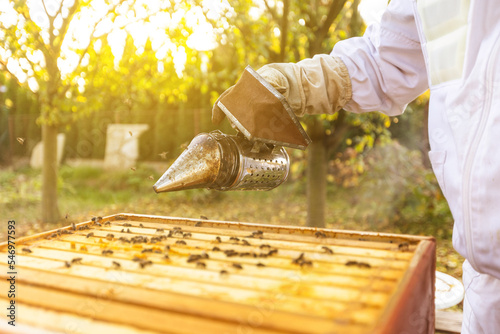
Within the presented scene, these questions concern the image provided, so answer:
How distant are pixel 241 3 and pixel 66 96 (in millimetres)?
4463

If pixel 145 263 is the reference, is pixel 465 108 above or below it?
above

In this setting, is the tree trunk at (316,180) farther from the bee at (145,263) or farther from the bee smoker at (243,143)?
the bee at (145,263)

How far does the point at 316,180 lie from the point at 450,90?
4601 millimetres

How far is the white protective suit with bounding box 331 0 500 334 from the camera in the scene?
161cm

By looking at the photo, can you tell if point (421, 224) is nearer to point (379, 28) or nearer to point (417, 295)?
point (379, 28)

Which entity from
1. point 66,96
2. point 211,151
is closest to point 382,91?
point 211,151

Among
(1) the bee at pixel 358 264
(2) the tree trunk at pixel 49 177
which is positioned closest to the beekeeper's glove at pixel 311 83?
(1) the bee at pixel 358 264

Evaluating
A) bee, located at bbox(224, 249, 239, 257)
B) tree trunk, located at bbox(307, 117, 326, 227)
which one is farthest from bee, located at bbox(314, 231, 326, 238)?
tree trunk, located at bbox(307, 117, 326, 227)

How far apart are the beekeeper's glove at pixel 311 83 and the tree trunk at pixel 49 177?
7.25m

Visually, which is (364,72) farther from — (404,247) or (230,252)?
(230,252)

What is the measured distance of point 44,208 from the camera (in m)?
8.40

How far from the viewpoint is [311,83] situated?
2.24 metres

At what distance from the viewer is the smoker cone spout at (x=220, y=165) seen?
200 centimetres

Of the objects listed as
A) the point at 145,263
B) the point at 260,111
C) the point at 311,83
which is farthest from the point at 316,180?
the point at 145,263
